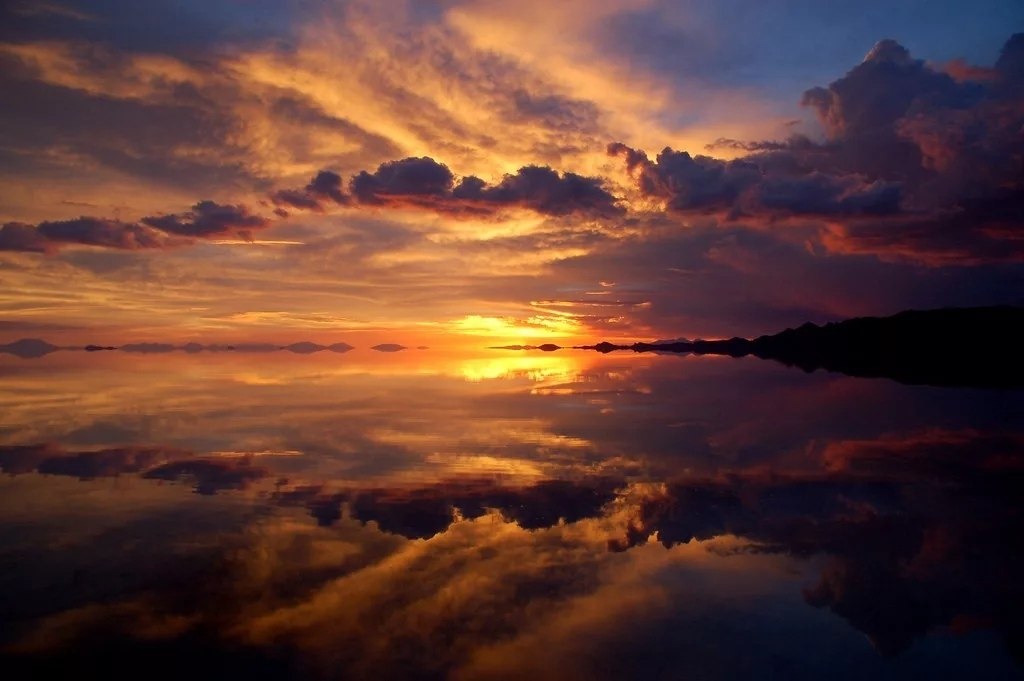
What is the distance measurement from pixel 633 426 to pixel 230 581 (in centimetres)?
2248

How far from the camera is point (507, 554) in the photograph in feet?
46.2

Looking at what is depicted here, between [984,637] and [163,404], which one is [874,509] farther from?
[163,404]

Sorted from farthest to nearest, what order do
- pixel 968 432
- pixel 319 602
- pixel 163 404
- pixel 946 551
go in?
pixel 163 404 < pixel 968 432 < pixel 946 551 < pixel 319 602

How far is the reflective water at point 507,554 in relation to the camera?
10.1m

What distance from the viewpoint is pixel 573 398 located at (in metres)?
46.0

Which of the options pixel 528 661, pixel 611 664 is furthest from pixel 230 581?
pixel 611 664

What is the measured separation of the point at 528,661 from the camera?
32.6 feet

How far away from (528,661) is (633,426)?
22934 mm

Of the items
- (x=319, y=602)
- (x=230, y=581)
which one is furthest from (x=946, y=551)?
(x=230, y=581)

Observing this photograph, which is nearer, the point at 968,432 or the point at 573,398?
the point at 968,432

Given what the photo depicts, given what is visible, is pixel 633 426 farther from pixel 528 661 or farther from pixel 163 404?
pixel 163 404

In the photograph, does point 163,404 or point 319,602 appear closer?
point 319,602

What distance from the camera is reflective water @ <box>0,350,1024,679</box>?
33.1ft

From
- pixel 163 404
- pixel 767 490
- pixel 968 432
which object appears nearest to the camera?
pixel 767 490
